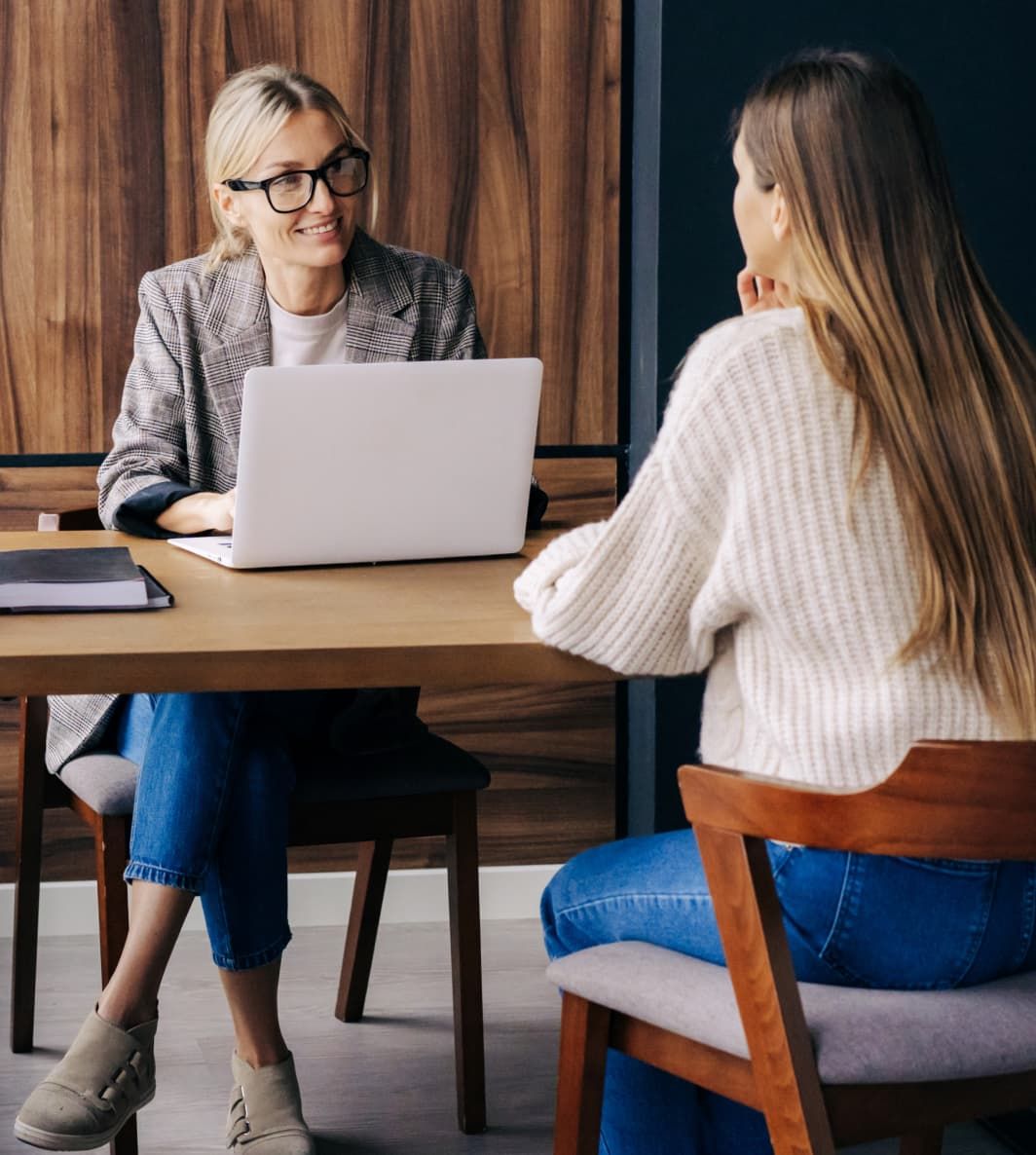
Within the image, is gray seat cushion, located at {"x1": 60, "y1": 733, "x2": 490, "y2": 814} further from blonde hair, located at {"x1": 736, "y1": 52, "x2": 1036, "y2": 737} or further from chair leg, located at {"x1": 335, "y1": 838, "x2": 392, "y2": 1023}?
blonde hair, located at {"x1": 736, "y1": 52, "x2": 1036, "y2": 737}

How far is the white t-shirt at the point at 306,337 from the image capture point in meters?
2.35

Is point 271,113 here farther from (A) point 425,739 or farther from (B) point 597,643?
(B) point 597,643

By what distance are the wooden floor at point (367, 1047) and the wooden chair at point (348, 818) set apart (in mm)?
96

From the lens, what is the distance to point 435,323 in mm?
2432

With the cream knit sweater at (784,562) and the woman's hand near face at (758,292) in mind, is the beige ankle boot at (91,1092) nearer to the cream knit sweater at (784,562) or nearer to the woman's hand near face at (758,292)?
the cream knit sweater at (784,562)

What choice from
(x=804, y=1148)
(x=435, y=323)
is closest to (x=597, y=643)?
(x=804, y=1148)

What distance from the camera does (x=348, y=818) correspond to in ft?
6.58

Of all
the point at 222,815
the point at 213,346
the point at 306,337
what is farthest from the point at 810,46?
the point at 222,815

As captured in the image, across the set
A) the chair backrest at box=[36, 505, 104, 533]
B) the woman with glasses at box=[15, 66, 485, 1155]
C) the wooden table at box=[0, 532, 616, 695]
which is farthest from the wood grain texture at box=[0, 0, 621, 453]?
the wooden table at box=[0, 532, 616, 695]

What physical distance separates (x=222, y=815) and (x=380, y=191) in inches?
56.9

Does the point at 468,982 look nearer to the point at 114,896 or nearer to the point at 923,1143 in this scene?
the point at 114,896

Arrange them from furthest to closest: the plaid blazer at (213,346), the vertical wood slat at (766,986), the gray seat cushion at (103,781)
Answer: the plaid blazer at (213,346)
the gray seat cushion at (103,781)
the vertical wood slat at (766,986)

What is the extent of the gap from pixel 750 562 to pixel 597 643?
17 centimetres

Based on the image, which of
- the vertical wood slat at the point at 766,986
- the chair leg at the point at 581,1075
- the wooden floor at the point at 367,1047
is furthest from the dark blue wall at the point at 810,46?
the vertical wood slat at the point at 766,986
